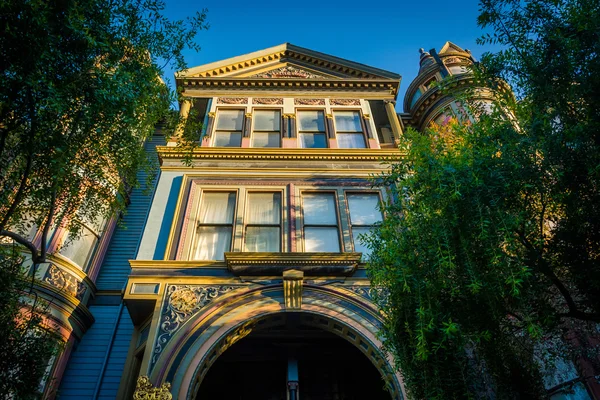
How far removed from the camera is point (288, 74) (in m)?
15.8

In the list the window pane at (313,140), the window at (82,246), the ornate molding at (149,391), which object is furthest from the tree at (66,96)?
the window pane at (313,140)

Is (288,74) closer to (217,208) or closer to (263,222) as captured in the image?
(217,208)

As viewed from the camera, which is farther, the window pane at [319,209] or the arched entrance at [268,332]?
the window pane at [319,209]

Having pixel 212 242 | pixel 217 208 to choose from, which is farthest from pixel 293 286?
pixel 217 208

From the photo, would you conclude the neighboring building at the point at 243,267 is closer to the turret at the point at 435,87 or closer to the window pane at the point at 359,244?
the window pane at the point at 359,244

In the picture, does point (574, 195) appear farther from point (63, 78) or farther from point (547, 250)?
point (63, 78)

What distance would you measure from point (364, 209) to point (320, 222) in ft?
4.52

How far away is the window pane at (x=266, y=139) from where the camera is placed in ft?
43.4

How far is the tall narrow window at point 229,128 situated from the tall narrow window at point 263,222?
261 cm

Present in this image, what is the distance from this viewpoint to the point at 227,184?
11578mm

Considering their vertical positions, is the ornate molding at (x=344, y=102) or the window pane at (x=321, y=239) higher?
the ornate molding at (x=344, y=102)

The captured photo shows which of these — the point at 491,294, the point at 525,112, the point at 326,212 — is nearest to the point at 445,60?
the point at 326,212

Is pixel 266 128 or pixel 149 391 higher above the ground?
pixel 266 128

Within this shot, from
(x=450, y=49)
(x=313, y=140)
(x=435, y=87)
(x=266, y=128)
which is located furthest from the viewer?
(x=450, y=49)
